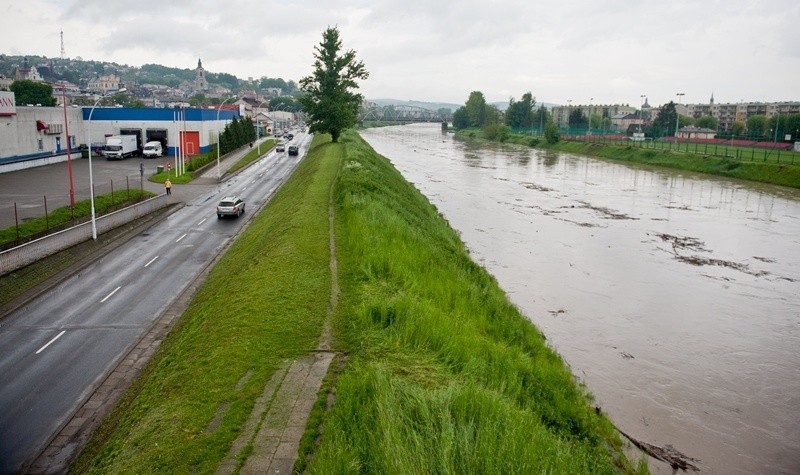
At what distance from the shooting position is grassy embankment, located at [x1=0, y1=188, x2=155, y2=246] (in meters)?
28.3

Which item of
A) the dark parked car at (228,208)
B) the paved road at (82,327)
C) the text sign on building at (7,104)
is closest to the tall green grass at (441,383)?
the paved road at (82,327)

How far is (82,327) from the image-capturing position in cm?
1870

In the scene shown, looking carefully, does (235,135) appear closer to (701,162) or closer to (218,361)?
(701,162)

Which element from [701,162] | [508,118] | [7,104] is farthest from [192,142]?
[508,118]

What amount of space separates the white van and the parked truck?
5.46ft

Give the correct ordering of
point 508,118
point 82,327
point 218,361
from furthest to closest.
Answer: point 508,118, point 82,327, point 218,361

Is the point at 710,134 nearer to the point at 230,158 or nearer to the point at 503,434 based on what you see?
the point at 230,158

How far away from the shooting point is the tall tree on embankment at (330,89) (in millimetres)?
76312

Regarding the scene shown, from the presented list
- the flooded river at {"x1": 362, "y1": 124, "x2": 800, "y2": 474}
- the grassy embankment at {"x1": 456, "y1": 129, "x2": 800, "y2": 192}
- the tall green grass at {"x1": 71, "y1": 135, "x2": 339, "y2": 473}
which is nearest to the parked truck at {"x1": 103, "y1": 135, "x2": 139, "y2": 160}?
the flooded river at {"x1": 362, "y1": 124, "x2": 800, "y2": 474}

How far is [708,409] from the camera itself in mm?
15484

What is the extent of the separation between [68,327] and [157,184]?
109ft

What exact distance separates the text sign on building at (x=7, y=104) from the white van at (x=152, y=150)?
15.8 metres

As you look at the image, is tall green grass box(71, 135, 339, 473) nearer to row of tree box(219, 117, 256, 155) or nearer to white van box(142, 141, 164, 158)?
white van box(142, 141, 164, 158)

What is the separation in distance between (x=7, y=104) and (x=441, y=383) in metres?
56.0
